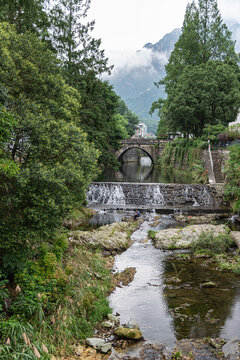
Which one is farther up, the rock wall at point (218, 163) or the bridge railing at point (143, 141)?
the bridge railing at point (143, 141)

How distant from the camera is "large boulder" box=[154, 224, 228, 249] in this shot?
595 inches

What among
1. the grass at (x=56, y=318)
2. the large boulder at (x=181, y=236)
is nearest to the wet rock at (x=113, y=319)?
the grass at (x=56, y=318)

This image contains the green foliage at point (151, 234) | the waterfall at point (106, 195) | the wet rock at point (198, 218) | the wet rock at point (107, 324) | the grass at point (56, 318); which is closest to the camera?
the grass at point (56, 318)

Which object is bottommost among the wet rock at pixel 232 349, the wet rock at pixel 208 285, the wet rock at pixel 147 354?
the wet rock at pixel 147 354

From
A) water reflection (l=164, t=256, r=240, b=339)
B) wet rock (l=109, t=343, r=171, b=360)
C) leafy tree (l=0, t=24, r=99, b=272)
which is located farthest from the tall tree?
wet rock (l=109, t=343, r=171, b=360)

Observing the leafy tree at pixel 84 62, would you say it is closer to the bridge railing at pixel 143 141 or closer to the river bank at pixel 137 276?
the river bank at pixel 137 276

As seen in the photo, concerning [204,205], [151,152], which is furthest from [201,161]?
[151,152]

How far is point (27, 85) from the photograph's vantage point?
30.3 feet

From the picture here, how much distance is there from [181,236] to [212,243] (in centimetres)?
193

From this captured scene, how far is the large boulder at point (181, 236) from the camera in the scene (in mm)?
15117

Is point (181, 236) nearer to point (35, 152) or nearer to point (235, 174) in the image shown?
point (235, 174)

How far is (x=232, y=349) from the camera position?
7.01m

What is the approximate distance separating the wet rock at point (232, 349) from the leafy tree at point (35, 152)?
17.6ft

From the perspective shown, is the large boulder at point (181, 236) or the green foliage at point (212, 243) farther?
the large boulder at point (181, 236)
